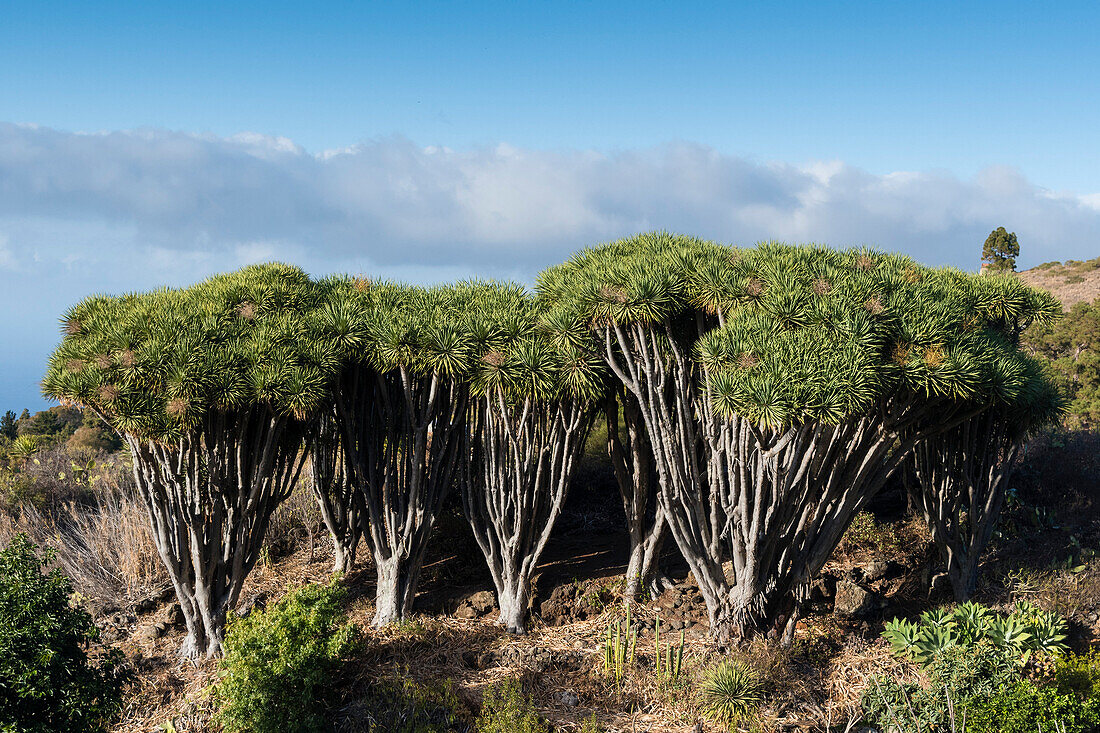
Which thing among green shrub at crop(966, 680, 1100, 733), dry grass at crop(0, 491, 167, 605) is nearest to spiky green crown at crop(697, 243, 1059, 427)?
green shrub at crop(966, 680, 1100, 733)

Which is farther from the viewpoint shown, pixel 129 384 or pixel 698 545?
pixel 698 545

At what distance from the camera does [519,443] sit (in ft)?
27.4

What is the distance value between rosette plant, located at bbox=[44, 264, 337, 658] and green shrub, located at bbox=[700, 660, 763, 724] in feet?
14.6

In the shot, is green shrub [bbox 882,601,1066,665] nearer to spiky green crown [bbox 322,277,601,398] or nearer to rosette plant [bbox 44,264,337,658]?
spiky green crown [bbox 322,277,601,398]

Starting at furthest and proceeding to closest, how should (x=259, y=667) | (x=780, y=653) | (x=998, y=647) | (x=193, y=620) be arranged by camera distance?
1. (x=193, y=620)
2. (x=780, y=653)
3. (x=998, y=647)
4. (x=259, y=667)

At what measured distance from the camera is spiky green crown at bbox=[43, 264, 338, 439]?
7.15 metres

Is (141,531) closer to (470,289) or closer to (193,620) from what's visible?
(193,620)

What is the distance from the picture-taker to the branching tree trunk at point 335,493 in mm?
9258

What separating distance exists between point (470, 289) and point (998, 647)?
20.2 feet

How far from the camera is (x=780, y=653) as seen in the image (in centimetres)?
746

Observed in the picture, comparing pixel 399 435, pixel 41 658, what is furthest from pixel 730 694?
pixel 41 658

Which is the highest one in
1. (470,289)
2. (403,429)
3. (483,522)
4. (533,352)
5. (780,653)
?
(470,289)

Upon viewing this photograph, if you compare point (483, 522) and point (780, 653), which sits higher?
point (483, 522)

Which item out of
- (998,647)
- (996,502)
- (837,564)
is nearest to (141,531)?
(837,564)
